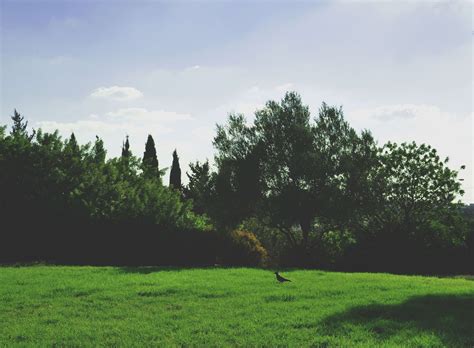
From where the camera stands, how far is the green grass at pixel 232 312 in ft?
31.0

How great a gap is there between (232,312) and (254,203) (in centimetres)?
2336

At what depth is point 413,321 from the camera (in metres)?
10.5

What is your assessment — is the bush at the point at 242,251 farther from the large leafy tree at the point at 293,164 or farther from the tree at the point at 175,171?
the tree at the point at 175,171

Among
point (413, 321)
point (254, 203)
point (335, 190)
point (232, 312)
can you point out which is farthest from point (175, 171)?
point (413, 321)

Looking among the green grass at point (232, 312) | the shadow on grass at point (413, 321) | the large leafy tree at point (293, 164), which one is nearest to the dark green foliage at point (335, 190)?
the large leafy tree at point (293, 164)

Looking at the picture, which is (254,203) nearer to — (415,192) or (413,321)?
(415,192)

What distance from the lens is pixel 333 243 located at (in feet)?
137

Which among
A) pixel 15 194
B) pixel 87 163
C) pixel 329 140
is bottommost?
pixel 15 194

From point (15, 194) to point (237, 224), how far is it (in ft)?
51.1

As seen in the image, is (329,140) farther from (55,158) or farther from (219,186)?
(55,158)

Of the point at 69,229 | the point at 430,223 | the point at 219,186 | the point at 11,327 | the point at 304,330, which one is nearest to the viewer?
the point at 304,330

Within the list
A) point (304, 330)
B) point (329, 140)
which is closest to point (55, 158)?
point (329, 140)

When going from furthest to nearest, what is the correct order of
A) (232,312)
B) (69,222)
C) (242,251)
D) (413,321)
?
(242,251) → (69,222) → (232,312) → (413,321)

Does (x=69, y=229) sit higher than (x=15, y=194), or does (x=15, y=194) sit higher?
(x=15, y=194)
